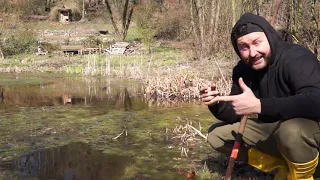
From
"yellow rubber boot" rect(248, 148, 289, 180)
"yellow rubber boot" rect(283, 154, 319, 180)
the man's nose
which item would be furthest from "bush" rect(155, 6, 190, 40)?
"yellow rubber boot" rect(283, 154, 319, 180)

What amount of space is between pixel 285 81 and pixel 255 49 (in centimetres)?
30

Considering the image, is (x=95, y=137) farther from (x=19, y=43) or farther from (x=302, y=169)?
(x=19, y=43)

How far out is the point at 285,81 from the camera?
8.70 feet

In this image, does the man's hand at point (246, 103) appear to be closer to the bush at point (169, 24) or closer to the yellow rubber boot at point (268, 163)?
the yellow rubber boot at point (268, 163)

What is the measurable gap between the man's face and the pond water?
133 centimetres

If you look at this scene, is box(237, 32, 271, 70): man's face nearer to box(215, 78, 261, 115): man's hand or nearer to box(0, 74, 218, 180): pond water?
box(215, 78, 261, 115): man's hand

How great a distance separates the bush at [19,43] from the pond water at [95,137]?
511 inches

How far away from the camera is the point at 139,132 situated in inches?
207

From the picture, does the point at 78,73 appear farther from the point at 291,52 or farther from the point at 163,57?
the point at 291,52

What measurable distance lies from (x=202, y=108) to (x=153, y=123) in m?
1.63

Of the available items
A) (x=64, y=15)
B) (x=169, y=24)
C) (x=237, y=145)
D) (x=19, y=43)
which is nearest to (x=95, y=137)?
(x=237, y=145)

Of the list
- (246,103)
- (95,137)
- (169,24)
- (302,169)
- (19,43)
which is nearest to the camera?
(246,103)

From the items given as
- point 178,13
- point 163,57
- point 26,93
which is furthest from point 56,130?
point 178,13

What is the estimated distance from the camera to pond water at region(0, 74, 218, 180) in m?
3.81
